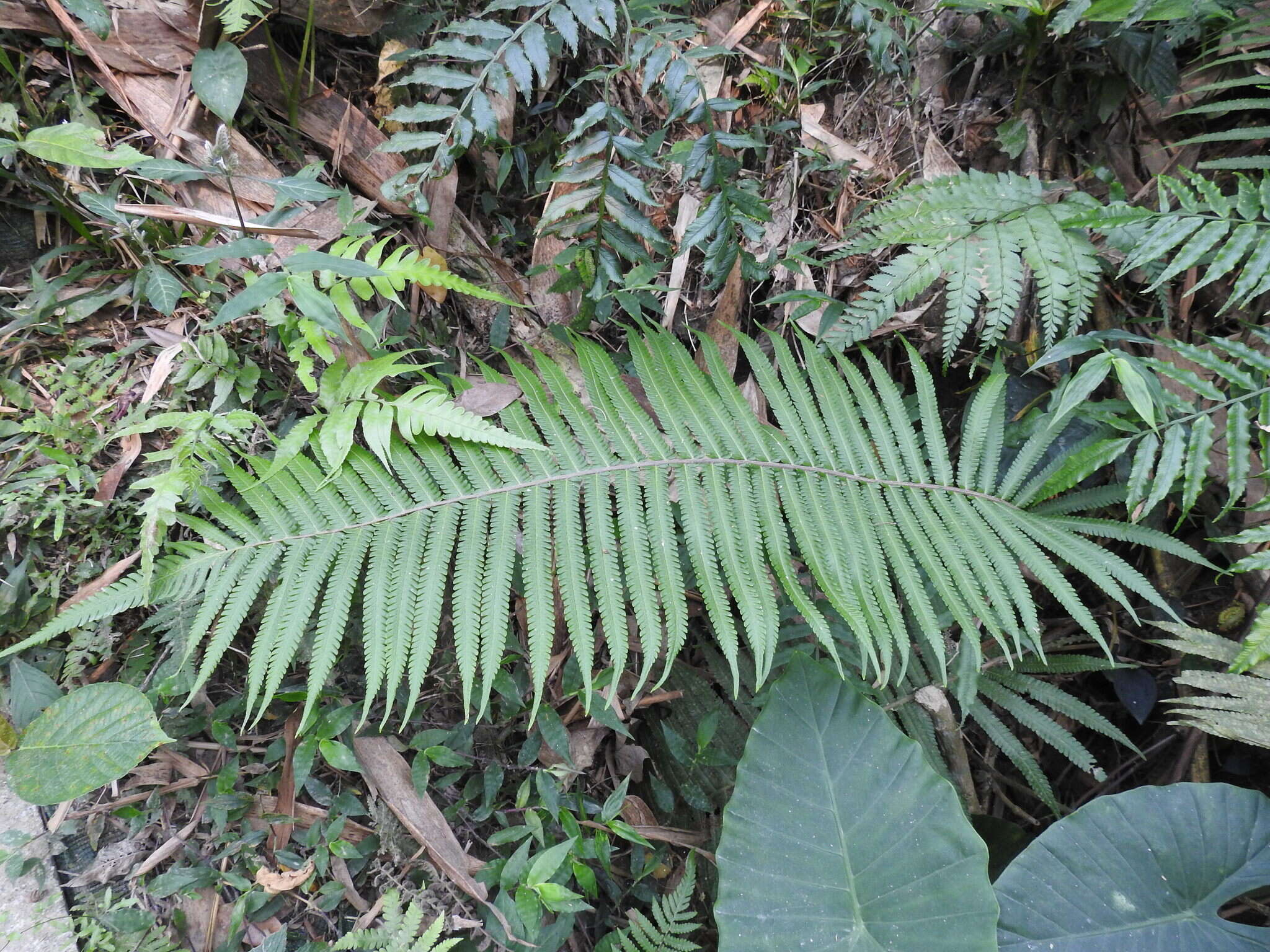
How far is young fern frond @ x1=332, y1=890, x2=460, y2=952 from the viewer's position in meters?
1.60

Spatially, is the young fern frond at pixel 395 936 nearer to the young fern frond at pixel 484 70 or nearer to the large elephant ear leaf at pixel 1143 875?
the large elephant ear leaf at pixel 1143 875

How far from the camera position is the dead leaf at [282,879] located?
1.74m

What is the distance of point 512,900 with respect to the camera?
1.78 m

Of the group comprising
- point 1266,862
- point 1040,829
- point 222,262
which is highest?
point 222,262

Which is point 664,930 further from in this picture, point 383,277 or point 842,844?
point 383,277

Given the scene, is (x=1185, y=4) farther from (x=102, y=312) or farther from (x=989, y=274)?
(x=102, y=312)

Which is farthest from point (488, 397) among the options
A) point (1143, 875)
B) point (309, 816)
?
point (1143, 875)

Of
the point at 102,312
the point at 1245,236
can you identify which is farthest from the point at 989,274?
the point at 102,312

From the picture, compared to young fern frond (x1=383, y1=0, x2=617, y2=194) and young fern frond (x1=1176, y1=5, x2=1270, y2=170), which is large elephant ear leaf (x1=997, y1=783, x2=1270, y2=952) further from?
young fern frond (x1=383, y1=0, x2=617, y2=194)

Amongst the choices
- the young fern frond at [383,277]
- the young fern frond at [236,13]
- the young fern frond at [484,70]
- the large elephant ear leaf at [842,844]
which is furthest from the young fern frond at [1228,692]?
the young fern frond at [236,13]

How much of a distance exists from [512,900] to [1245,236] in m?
2.30

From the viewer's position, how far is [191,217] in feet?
5.63

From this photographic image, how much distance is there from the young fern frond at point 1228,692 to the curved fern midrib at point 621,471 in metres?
0.60

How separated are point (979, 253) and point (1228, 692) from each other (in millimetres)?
1266
